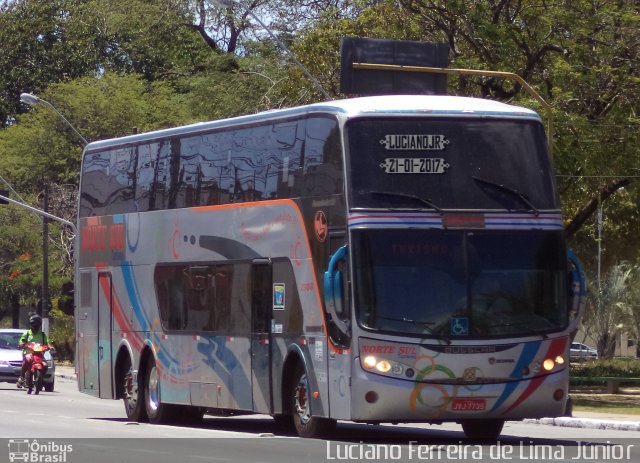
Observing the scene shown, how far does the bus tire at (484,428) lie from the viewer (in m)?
17.3

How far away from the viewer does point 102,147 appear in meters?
23.5

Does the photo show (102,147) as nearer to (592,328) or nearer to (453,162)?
(453,162)

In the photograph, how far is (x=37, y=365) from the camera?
3091 cm

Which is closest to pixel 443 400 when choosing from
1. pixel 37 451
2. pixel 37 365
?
pixel 37 451

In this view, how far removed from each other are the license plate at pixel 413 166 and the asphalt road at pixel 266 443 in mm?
3240

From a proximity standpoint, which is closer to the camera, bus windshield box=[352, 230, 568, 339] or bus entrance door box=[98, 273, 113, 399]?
bus windshield box=[352, 230, 568, 339]

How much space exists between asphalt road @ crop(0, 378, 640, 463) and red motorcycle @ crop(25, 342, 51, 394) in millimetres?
7488

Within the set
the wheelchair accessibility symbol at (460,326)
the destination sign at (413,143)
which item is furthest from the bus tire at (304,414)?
the destination sign at (413,143)

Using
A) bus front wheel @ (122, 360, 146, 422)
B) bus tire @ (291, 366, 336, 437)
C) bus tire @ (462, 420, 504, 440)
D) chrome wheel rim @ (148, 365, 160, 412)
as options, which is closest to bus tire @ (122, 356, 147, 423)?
bus front wheel @ (122, 360, 146, 422)

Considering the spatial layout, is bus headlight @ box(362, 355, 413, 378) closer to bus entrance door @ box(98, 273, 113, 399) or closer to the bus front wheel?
the bus front wheel

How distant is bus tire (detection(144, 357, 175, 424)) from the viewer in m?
21.0

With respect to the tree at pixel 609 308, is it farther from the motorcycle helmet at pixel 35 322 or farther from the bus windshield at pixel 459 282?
the bus windshield at pixel 459 282

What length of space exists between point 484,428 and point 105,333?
26.1ft

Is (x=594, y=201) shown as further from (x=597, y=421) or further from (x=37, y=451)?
(x=37, y=451)
